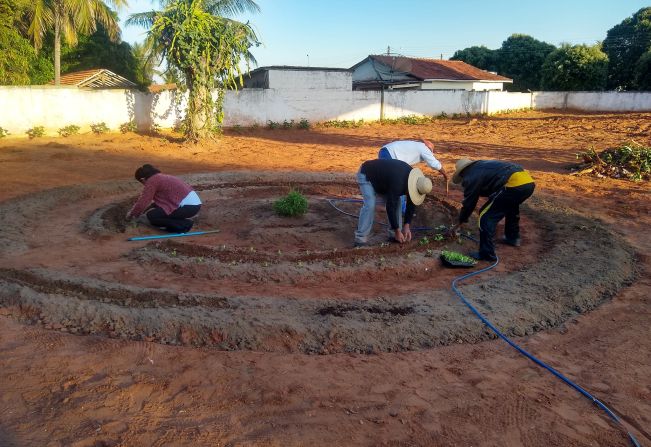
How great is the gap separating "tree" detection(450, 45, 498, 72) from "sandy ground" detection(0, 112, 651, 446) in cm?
3797

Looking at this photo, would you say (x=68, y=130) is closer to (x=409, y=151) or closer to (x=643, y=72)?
(x=409, y=151)

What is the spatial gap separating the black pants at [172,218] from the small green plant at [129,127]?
10623 millimetres

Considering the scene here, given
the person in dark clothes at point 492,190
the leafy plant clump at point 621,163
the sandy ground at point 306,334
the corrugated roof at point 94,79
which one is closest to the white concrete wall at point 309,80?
the corrugated roof at point 94,79

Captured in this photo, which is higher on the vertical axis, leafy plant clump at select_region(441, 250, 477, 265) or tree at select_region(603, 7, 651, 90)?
tree at select_region(603, 7, 651, 90)

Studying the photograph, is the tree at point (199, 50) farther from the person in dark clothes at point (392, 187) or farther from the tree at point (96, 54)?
the tree at point (96, 54)

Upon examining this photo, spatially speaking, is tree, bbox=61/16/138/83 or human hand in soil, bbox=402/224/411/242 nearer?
human hand in soil, bbox=402/224/411/242

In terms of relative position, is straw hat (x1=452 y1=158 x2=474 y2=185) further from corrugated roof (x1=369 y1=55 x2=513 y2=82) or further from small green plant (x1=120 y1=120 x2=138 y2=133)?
corrugated roof (x1=369 y1=55 x2=513 y2=82)

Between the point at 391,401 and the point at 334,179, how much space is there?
25.3ft

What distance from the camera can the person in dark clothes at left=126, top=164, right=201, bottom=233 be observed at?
21.1 ft

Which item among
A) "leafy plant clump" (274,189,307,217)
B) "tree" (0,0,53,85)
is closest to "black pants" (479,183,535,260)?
"leafy plant clump" (274,189,307,217)

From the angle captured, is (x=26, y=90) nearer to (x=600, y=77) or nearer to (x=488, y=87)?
Result: (x=488, y=87)

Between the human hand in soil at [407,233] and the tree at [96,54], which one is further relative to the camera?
the tree at [96,54]

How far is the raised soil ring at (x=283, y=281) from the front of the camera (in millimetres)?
4051

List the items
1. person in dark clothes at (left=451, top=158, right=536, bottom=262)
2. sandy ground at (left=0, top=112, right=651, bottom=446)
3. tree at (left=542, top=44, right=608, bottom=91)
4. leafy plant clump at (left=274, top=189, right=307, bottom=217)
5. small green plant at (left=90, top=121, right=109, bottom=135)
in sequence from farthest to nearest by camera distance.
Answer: tree at (left=542, top=44, right=608, bottom=91)
small green plant at (left=90, top=121, right=109, bottom=135)
leafy plant clump at (left=274, top=189, right=307, bottom=217)
person in dark clothes at (left=451, top=158, right=536, bottom=262)
sandy ground at (left=0, top=112, right=651, bottom=446)
